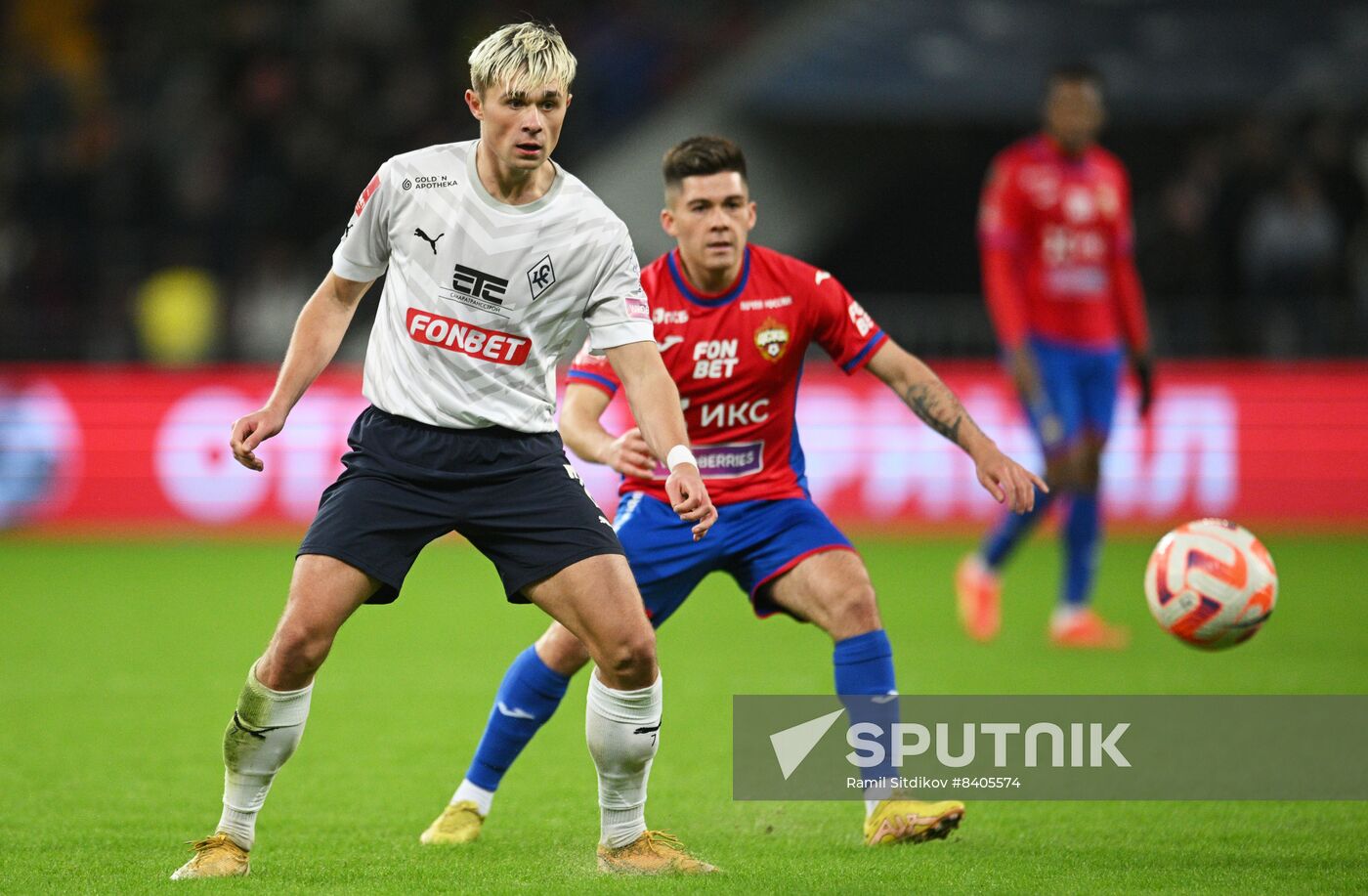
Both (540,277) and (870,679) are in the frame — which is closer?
(540,277)

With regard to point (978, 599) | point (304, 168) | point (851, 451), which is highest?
point (304, 168)

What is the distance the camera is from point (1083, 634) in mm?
9484

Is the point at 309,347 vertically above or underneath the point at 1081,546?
above

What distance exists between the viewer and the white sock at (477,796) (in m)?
5.59

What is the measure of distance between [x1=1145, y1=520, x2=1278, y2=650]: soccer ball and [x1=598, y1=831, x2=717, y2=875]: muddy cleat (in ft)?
6.44

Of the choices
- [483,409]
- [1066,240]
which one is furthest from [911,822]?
[1066,240]

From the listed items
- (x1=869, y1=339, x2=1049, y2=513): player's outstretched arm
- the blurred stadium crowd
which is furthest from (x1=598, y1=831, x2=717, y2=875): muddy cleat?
the blurred stadium crowd

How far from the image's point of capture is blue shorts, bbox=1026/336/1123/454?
966cm

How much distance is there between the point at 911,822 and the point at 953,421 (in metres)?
1.23

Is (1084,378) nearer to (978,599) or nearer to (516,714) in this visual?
(978,599)

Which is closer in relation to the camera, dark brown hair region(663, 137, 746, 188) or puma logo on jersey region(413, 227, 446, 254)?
puma logo on jersey region(413, 227, 446, 254)

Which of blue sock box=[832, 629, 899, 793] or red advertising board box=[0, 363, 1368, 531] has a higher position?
red advertising board box=[0, 363, 1368, 531]

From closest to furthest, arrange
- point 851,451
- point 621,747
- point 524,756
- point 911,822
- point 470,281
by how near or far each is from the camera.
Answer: point 470,281, point 621,747, point 911,822, point 524,756, point 851,451

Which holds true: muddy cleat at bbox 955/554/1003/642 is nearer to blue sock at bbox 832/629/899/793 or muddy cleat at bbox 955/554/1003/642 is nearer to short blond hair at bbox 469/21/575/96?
blue sock at bbox 832/629/899/793
